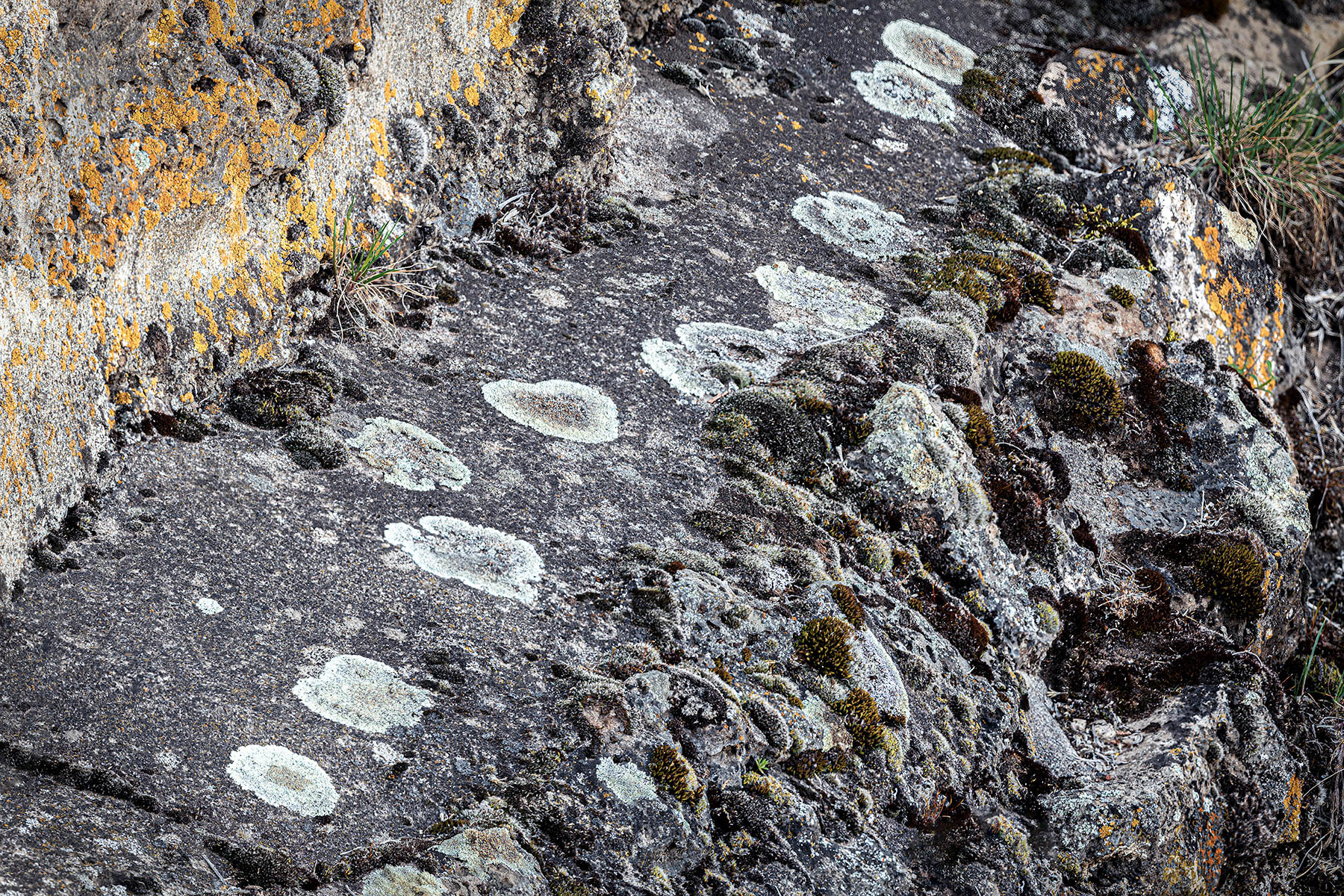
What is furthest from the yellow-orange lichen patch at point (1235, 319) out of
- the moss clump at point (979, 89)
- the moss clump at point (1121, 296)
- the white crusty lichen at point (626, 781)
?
the white crusty lichen at point (626, 781)

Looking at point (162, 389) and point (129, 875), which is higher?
point (162, 389)

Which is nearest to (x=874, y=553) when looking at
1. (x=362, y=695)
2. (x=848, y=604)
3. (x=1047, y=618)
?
(x=848, y=604)

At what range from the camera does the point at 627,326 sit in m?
4.82

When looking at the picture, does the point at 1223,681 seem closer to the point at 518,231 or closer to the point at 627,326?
the point at 627,326

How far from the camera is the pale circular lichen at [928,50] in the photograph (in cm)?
717

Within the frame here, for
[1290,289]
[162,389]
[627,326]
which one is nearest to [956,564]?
[627,326]

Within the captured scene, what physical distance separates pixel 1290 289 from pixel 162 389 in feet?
23.1

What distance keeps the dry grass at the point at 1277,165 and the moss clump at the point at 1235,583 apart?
2948 mm

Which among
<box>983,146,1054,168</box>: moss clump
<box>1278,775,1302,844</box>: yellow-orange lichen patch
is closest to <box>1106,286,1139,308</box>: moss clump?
<box>983,146,1054,168</box>: moss clump

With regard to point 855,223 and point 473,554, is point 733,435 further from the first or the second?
point 855,223

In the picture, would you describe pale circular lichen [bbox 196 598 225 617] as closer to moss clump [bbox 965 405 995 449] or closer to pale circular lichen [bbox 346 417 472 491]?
pale circular lichen [bbox 346 417 472 491]

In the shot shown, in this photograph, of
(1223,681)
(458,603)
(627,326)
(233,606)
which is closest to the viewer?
(233,606)

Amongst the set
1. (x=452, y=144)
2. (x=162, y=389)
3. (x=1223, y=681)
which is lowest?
(x=1223, y=681)

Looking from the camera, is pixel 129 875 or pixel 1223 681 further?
pixel 1223 681
